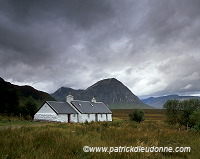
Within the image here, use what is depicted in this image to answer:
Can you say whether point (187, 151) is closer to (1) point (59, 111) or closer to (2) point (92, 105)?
(1) point (59, 111)

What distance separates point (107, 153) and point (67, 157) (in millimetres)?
1140

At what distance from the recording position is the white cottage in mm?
47775

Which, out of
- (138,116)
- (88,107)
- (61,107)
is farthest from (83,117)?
(138,116)

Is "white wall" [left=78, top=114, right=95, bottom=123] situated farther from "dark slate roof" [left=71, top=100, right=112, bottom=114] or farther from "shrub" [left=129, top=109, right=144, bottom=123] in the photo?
"shrub" [left=129, top=109, right=144, bottom=123]

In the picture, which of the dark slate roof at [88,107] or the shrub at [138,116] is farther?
the dark slate roof at [88,107]

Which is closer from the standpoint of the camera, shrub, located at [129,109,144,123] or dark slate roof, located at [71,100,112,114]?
shrub, located at [129,109,144,123]

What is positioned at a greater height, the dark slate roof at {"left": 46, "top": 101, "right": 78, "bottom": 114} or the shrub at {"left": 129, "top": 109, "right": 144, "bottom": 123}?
the dark slate roof at {"left": 46, "top": 101, "right": 78, "bottom": 114}

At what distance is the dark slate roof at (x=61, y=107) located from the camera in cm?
4816

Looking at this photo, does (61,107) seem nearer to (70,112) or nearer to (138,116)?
(70,112)

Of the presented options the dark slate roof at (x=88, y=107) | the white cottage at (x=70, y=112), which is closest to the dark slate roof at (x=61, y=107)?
the white cottage at (x=70, y=112)

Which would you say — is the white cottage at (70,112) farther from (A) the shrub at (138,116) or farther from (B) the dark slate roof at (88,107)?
(A) the shrub at (138,116)

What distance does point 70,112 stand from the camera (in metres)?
51.2

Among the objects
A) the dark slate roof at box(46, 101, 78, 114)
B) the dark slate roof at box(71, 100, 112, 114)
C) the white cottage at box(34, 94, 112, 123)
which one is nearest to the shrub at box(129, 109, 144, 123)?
the white cottage at box(34, 94, 112, 123)

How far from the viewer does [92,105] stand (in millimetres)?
62375
